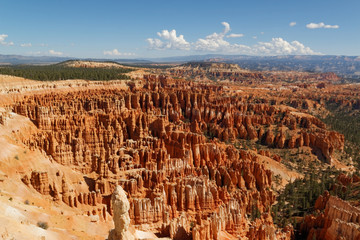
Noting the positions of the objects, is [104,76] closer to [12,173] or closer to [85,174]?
[85,174]

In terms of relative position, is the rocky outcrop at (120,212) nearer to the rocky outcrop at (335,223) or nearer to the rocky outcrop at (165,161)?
the rocky outcrop at (165,161)

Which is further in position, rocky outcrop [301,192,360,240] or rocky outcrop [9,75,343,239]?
rocky outcrop [9,75,343,239]

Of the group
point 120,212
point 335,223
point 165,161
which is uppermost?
point 120,212

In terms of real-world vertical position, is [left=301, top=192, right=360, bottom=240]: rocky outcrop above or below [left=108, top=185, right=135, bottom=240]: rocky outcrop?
below

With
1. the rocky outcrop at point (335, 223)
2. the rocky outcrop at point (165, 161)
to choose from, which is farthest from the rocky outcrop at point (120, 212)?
the rocky outcrop at point (335, 223)

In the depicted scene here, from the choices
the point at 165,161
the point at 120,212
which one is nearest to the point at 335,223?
the point at 165,161

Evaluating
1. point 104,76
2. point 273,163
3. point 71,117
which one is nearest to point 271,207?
point 273,163

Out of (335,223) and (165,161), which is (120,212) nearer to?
(335,223)

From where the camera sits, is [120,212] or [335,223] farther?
[335,223]

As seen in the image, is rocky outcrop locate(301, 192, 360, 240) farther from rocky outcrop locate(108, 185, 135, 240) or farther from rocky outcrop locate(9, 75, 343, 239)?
rocky outcrop locate(108, 185, 135, 240)

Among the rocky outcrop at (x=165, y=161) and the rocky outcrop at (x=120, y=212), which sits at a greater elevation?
the rocky outcrop at (x=120, y=212)

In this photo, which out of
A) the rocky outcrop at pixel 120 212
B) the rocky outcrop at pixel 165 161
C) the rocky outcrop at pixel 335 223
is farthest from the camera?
the rocky outcrop at pixel 165 161

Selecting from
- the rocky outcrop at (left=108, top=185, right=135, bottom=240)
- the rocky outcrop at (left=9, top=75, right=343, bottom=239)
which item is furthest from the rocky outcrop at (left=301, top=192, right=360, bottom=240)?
the rocky outcrop at (left=108, top=185, right=135, bottom=240)
